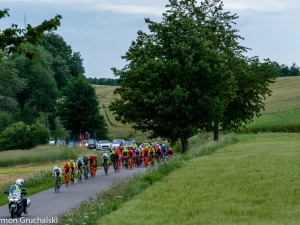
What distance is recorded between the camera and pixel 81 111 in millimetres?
99188

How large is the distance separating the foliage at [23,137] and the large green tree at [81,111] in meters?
12.2

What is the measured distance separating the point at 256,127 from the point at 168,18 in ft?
102

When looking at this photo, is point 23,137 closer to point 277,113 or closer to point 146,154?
point 277,113

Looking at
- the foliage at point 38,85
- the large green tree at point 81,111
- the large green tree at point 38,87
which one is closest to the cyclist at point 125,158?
the large green tree at point 81,111

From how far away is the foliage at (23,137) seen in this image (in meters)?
85.2

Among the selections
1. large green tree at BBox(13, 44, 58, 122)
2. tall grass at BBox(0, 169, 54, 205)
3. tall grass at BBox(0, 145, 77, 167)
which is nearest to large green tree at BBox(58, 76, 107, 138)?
large green tree at BBox(13, 44, 58, 122)

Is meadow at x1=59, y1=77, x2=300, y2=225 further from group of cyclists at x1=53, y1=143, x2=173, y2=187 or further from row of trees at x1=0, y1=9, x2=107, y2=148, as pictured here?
row of trees at x1=0, y1=9, x2=107, y2=148

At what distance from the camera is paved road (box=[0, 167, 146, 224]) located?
76.9 ft

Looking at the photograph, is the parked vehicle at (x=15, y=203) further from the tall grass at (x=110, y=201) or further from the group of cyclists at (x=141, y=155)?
the group of cyclists at (x=141, y=155)

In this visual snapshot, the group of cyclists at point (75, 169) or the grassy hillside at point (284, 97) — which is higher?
the grassy hillside at point (284, 97)

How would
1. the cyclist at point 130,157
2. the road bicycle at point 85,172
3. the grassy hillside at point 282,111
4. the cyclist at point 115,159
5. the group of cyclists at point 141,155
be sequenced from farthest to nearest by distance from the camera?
the grassy hillside at point 282,111
the group of cyclists at point 141,155
the cyclist at point 130,157
the cyclist at point 115,159
the road bicycle at point 85,172

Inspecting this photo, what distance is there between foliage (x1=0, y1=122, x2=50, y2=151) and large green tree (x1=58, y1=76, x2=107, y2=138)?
1218 centimetres

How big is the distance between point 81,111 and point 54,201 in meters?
69.9

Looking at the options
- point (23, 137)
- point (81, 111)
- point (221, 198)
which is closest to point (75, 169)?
point (221, 198)
